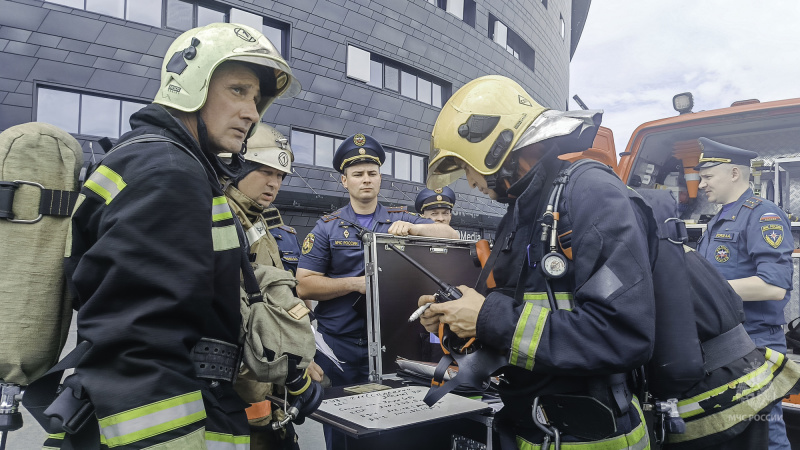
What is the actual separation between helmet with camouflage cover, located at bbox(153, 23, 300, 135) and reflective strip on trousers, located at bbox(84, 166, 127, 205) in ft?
1.32

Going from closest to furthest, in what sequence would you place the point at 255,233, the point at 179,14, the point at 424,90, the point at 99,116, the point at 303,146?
the point at 255,233 → the point at 99,116 → the point at 179,14 → the point at 303,146 → the point at 424,90

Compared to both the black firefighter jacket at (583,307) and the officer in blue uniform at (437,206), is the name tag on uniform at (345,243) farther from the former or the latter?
the officer in blue uniform at (437,206)

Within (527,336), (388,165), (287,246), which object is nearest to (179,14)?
(388,165)

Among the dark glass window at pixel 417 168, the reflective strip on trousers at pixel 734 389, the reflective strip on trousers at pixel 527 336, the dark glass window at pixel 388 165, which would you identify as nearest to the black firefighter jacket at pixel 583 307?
the reflective strip on trousers at pixel 527 336

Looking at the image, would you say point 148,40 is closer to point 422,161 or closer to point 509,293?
point 422,161

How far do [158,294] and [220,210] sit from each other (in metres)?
0.39

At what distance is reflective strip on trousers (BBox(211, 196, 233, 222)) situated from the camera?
5.32 feet

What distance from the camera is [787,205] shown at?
434cm

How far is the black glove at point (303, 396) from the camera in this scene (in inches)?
81.2

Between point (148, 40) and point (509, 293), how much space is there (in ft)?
47.8

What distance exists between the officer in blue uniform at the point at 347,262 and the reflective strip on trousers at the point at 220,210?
5.25 ft

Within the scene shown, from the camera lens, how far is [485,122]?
204 cm

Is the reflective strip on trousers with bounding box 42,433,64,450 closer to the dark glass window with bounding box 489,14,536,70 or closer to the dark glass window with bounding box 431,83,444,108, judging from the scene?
the dark glass window with bounding box 431,83,444,108

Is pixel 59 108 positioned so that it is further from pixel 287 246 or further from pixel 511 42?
pixel 511 42
